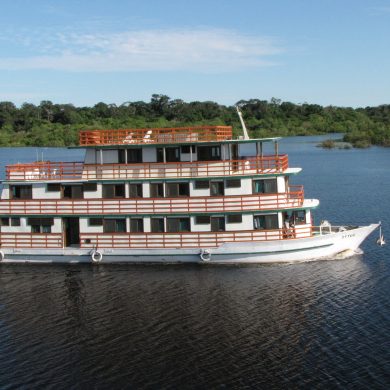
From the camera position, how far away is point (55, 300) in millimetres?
30719

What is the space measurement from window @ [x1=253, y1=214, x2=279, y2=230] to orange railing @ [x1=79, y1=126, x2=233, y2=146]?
558 centimetres

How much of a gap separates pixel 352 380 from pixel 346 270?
1325 cm

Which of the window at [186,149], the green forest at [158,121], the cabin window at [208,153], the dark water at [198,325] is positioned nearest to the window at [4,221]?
the dark water at [198,325]

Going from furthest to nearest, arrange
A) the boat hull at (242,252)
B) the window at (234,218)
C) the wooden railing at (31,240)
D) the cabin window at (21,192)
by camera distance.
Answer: the cabin window at (21,192) < the wooden railing at (31,240) < the window at (234,218) < the boat hull at (242,252)

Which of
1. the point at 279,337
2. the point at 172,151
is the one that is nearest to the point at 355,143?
the point at 172,151

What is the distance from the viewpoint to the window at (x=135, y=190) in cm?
3641

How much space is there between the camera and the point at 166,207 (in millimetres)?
35844

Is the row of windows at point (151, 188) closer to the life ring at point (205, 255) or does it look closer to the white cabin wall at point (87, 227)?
the white cabin wall at point (87, 227)

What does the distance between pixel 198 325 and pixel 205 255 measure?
9067 mm

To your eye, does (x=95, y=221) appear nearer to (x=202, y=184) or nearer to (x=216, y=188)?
(x=202, y=184)

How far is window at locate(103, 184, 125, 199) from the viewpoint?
36625mm

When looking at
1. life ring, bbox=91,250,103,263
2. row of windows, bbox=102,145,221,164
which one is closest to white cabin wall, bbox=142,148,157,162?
row of windows, bbox=102,145,221,164

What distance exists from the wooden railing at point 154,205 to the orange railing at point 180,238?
1.40 m

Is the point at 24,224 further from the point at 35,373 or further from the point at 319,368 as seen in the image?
the point at 319,368
